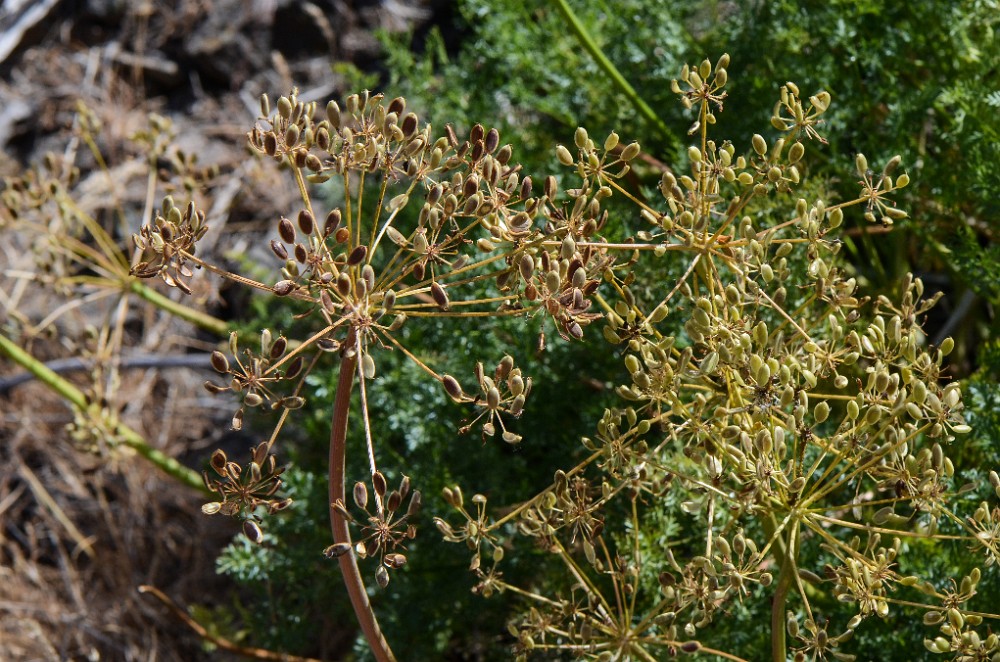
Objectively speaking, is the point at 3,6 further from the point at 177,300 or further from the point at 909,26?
the point at 909,26

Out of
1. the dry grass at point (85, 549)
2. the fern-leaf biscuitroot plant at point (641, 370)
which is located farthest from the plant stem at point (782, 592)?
the dry grass at point (85, 549)

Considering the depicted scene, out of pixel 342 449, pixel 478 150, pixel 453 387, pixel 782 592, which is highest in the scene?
pixel 478 150

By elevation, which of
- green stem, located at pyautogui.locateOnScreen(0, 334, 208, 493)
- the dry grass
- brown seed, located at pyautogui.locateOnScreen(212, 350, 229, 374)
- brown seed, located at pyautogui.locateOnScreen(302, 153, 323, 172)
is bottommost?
the dry grass

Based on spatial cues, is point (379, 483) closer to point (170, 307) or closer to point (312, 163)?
point (312, 163)

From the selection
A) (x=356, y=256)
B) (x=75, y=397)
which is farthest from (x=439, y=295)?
(x=75, y=397)

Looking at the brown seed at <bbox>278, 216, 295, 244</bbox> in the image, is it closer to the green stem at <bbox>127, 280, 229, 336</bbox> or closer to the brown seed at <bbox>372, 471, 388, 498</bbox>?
the brown seed at <bbox>372, 471, 388, 498</bbox>

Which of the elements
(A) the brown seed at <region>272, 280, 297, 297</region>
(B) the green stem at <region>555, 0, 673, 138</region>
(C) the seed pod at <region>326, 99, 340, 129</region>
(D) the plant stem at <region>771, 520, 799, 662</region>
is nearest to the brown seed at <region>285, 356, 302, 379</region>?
(A) the brown seed at <region>272, 280, 297, 297</region>

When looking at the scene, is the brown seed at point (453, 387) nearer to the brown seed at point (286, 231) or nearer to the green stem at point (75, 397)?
the brown seed at point (286, 231)

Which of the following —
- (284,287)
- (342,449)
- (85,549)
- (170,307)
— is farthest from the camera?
(85,549)

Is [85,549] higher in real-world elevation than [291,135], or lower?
lower
